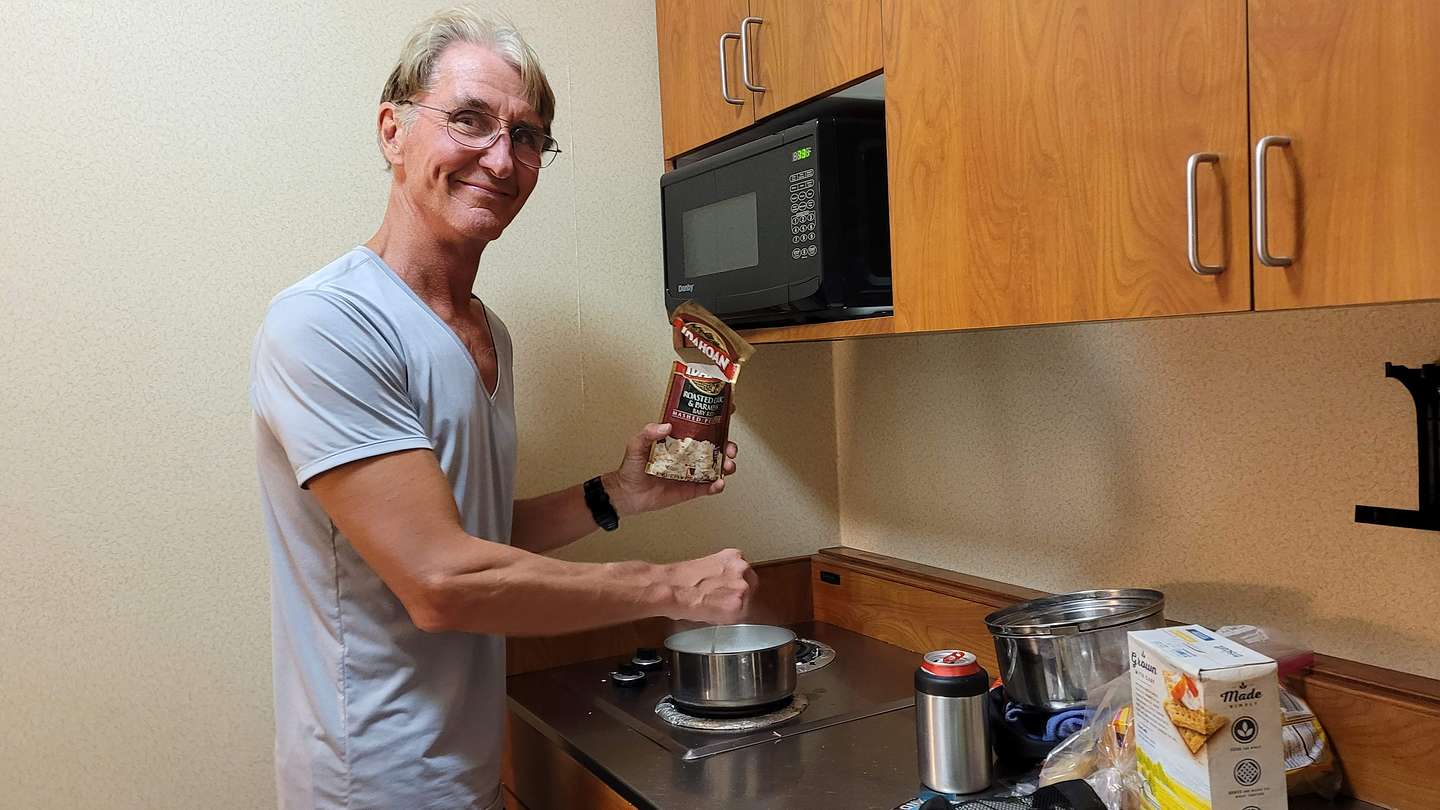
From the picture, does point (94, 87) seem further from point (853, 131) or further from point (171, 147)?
point (853, 131)

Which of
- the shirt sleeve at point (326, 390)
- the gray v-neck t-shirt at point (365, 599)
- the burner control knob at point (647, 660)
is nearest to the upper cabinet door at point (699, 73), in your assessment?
the gray v-neck t-shirt at point (365, 599)

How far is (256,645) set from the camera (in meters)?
1.63

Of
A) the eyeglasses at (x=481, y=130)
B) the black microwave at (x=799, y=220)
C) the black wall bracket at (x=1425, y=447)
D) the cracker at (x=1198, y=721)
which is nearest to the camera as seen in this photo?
the cracker at (x=1198, y=721)

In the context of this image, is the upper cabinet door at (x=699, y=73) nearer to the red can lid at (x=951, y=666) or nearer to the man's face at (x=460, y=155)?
the man's face at (x=460, y=155)

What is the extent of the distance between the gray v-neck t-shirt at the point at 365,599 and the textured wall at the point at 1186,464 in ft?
2.65

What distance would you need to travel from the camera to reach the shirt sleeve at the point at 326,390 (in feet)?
3.74

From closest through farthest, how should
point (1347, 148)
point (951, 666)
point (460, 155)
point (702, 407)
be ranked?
point (1347, 148) → point (951, 666) → point (460, 155) → point (702, 407)

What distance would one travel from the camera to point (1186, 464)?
4.58 feet

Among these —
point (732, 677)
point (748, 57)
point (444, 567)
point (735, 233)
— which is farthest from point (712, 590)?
point (748, 57)

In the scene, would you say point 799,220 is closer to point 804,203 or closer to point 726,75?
point 804,203

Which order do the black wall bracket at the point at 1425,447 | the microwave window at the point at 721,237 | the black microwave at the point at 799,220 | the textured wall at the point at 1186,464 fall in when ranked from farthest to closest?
the microwave window at the point at 721,237 < the black microwave at the point at 799,220 < the textured wall at the point at 1186,464 < the black wall bracket at the point at 1425,447

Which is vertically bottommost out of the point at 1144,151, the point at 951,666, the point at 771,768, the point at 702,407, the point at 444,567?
the point at 771,768

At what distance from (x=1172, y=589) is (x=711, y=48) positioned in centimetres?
107

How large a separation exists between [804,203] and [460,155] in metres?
0.46
